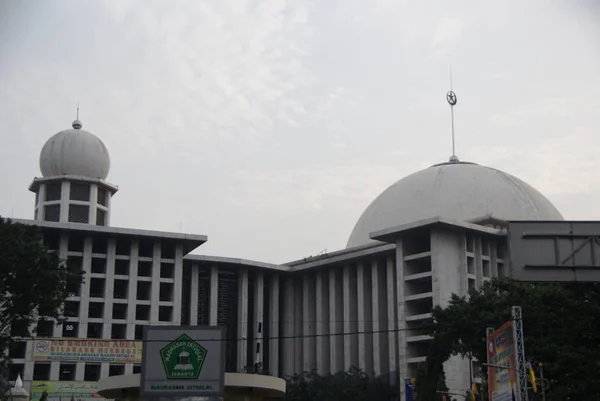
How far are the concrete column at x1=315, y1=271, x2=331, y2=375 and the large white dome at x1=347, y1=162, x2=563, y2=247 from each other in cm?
558

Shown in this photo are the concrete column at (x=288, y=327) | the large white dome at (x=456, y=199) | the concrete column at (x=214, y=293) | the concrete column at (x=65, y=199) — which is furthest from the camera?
the concrete column at (x=288, y=327)

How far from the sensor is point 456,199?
2916 inches

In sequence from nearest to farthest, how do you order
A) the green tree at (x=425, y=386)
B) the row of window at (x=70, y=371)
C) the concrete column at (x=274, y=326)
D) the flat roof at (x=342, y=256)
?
the green tree at (x=425, y=386), the row of window at (x=70, y=371), the flat roof at (x=342, y=256), the concrete column at (x=274, y=326)

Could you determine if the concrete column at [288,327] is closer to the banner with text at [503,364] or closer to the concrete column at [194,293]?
the concrete column at [194,293]

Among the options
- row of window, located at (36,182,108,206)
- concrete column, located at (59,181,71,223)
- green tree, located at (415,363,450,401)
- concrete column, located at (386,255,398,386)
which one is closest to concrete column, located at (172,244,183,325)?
row of window, located at (36,182,108,206)

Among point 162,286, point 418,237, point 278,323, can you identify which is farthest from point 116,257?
point 418,237

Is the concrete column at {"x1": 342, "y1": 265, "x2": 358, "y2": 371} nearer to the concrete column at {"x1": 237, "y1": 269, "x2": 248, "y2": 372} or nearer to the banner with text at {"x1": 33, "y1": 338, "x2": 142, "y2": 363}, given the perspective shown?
the concrete column at {"x1": 237, "y1": 269, "x2": 248, "y2": 372}

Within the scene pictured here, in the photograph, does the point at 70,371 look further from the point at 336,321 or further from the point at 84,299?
the point at 336,321

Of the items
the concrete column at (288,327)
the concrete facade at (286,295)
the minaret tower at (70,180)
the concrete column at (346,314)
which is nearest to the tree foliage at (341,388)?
the concrete facade at (286,295)

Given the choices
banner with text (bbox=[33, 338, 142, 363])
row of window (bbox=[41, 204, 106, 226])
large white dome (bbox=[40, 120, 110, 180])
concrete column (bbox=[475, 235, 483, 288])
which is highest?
large white dome (bbox=[40, 120, 110, 180])

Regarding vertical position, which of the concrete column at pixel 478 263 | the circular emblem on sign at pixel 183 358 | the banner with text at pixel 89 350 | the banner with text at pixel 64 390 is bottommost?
the banner with text at pixel 64 390

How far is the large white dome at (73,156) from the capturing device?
7131 centimetres

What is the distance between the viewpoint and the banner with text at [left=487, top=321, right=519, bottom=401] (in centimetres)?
2614

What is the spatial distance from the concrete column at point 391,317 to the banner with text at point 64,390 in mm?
20355
